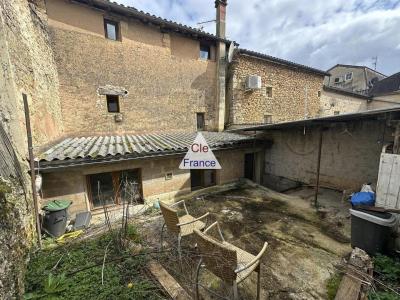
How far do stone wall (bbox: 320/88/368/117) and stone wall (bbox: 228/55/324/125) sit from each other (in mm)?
1468

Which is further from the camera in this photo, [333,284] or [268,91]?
[268,91]

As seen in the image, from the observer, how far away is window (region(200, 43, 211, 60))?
11.7 m

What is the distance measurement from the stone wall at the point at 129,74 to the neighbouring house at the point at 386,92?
22.1m

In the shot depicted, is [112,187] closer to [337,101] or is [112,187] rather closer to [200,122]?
[200,122]

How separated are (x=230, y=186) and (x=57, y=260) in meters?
6.63


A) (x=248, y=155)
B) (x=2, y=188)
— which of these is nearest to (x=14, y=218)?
(x=2, y=188)

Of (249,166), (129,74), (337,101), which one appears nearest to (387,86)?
(337,101)

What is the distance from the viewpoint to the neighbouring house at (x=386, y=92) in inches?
847

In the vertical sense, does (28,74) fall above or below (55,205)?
above

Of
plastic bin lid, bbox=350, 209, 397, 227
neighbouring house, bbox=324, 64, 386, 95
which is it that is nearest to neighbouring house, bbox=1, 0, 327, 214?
plastic bin lid, bbox=350, 209, 397, 227

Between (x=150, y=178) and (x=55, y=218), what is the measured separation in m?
2.92

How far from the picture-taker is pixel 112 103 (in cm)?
948

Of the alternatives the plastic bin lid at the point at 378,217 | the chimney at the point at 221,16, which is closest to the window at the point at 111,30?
the chimney at the point at 221,16

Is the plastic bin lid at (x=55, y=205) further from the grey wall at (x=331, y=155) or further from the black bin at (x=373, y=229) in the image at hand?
the grey wall at (x=331, y=155)
